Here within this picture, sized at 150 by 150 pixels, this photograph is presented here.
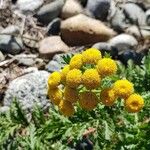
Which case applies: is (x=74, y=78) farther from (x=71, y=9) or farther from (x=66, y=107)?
(x=71, y=9)

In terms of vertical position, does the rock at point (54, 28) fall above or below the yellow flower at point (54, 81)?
below

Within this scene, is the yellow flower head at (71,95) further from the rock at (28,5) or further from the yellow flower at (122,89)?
the rock at (28,5)

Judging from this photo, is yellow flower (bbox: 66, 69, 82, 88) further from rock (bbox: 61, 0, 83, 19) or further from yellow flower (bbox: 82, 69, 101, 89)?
rock (bbox: 61, 0, 83, 19)

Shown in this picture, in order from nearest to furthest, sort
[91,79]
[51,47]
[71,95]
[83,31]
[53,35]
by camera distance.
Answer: [91,79], [71,95], [51,47], [83,31], [53,35]

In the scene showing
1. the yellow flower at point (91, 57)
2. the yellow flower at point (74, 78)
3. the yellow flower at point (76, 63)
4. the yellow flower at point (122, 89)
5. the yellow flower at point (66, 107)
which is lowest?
the yellow flower at point (66, 107)

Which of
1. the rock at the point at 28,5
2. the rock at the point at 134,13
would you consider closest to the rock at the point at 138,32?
the rock at the point at 134,13

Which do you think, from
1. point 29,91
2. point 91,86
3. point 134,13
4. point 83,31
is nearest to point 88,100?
point 91,86

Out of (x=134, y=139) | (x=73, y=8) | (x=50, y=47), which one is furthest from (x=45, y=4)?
(x=134, y=139)
